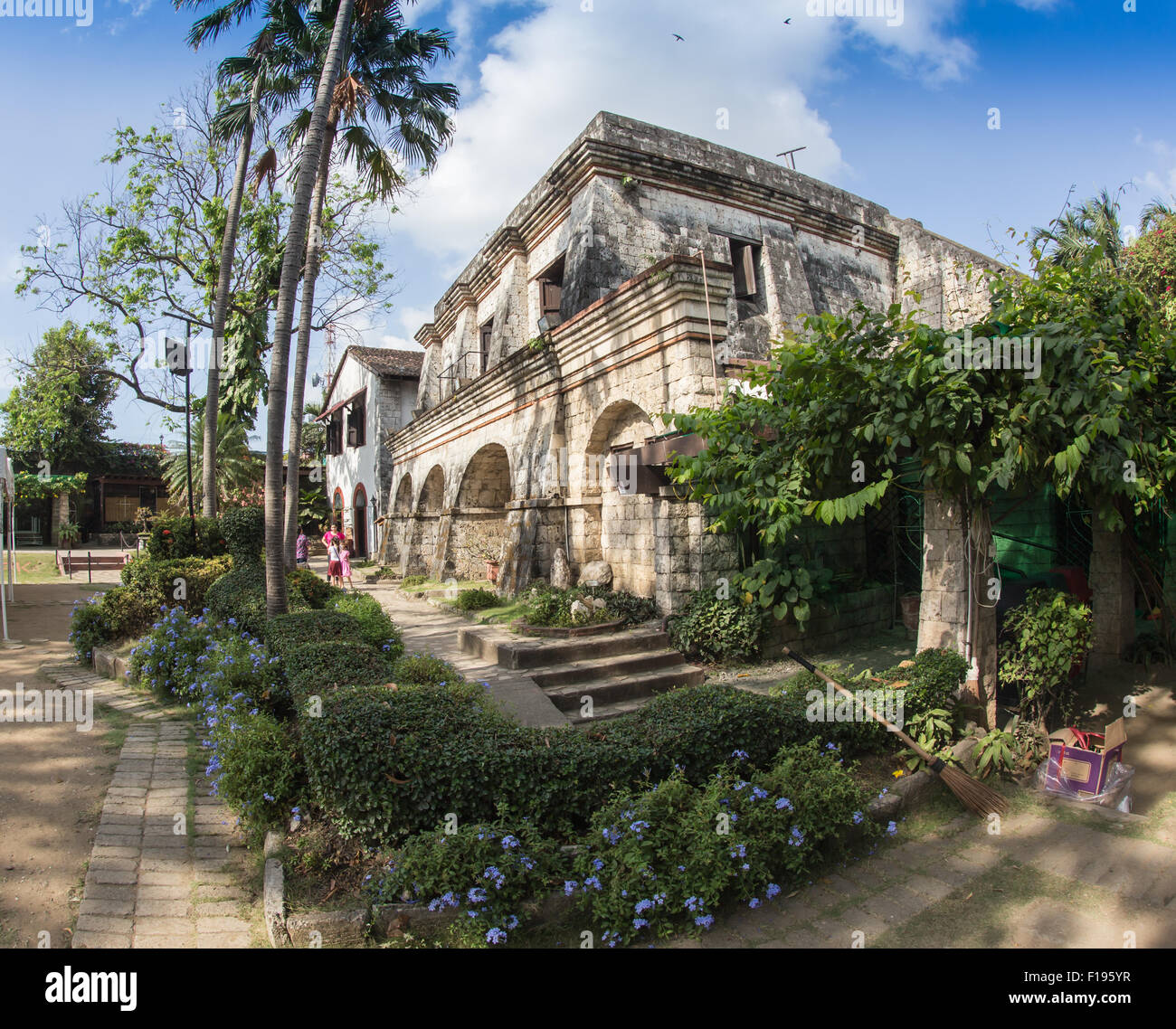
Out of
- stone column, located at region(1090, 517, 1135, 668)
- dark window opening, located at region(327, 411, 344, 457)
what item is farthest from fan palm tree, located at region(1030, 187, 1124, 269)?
dark window opening, located at region(327, 411, 344, 457)

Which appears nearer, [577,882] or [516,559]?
[577,882]

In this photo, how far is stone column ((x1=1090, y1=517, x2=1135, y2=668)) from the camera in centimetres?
675

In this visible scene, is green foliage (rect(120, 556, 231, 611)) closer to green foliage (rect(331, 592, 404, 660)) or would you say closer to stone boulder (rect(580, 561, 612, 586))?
green foliage (rect(331, 592, 404, 660))

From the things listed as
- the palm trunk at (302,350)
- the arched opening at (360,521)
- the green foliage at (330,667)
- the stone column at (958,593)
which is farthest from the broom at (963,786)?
the arched opening at (360,521)

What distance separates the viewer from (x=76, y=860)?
160 inches

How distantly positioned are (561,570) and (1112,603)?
703 centimetres

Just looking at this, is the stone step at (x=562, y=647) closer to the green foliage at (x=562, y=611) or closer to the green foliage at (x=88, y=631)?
the green foliage at (x=562, y=611)

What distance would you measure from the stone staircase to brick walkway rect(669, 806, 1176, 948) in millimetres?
3020

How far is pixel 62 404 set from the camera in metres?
26.2

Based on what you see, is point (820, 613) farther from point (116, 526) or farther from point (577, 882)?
point (116, 526)

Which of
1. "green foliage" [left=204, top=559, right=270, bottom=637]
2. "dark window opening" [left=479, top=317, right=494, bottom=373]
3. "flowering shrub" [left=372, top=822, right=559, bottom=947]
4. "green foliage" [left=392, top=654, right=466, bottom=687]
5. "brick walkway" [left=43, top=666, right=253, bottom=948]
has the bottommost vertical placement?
"brick walkway" [left=43, top=666, right=253, bottom=948]

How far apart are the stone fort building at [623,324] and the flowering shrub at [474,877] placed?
4.82 m
